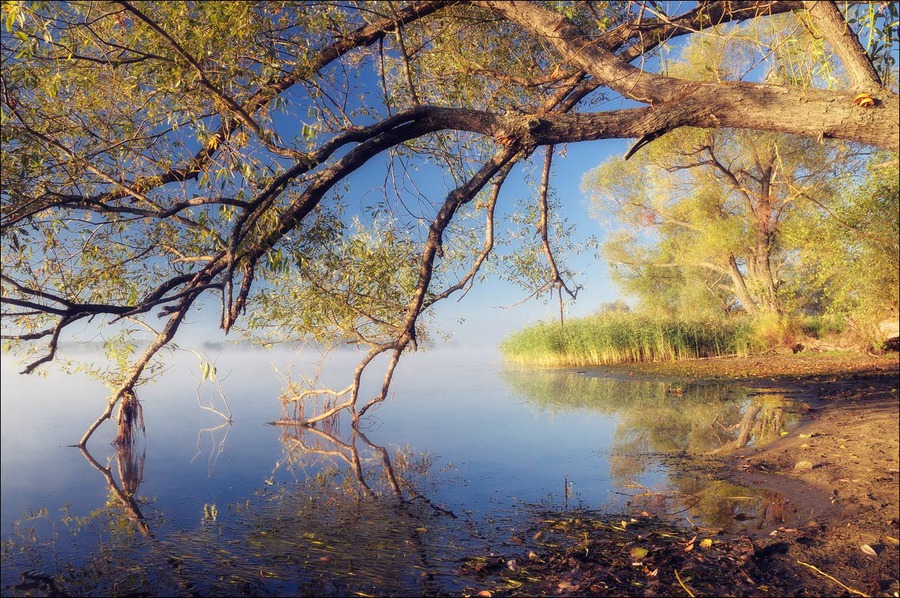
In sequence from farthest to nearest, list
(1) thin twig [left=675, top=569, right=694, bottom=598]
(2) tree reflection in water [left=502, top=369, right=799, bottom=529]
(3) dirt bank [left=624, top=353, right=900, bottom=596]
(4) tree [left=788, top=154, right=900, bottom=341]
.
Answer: (4) tree [left=788, top=154, right=900, bottom=341]
(2) tree reflection in water [left=502, top=369, right=799, bottom=529]
(3) dirt bank [left=624, top=353, right=900, bottom=596]
(1) thin twig [left=675, top=569, right=694, bottom=598]

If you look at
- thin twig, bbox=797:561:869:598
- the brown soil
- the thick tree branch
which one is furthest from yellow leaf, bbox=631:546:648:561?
the thick tree branch

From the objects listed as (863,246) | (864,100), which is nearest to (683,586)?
(864,100)

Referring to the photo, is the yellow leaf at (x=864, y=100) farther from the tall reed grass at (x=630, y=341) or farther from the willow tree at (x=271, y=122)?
the tall reed grass at (x=630, y=341)

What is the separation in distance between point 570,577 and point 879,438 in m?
5.51

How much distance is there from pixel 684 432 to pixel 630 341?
1278cm

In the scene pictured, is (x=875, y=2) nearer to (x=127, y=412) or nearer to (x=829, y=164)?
(x=127, y=412)

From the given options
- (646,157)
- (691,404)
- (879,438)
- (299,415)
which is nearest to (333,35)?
(299,415)

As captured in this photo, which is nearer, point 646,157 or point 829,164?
point 829,164

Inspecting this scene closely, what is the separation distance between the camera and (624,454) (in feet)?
22.3

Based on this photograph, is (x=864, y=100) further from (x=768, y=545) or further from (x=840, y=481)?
Result: (x=840, y=481)

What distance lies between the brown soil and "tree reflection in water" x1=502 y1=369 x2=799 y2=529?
24 centimetres

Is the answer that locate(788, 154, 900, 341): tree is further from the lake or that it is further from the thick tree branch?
the thick tree branch

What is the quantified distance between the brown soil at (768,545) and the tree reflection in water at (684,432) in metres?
0.24

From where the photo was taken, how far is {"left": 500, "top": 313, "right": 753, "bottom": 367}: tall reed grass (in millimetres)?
20375
